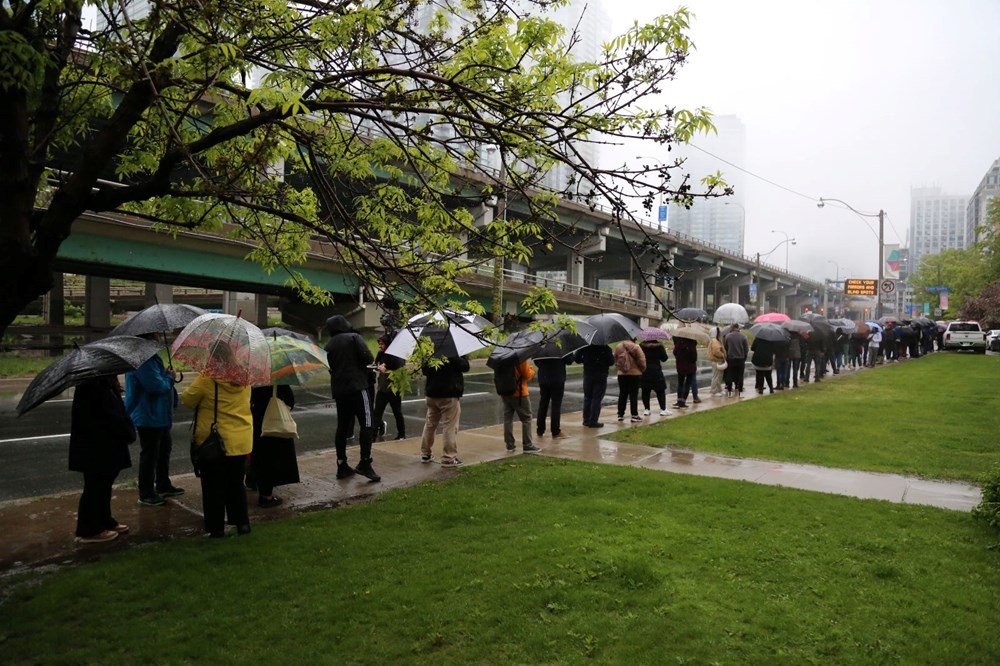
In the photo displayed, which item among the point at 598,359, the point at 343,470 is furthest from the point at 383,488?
the point at 598,359

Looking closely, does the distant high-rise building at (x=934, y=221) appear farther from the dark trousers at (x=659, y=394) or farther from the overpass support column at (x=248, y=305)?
the dark trousers at (x=659, y=394)

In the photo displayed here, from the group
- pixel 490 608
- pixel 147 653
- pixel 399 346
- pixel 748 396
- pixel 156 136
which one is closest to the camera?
pixel 147 653

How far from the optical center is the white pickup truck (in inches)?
1495

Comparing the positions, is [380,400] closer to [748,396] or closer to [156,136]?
[156,136]

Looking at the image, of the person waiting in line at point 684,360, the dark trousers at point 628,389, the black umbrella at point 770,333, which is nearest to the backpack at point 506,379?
the dark trousers at point 628,389

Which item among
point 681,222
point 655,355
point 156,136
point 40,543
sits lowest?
point 40,543

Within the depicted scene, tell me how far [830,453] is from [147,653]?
337 inches

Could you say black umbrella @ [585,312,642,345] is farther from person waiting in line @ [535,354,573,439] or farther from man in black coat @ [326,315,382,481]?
man in black coat @ [326,315,382,481]

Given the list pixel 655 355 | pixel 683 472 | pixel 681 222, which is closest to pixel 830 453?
pixel 683 472

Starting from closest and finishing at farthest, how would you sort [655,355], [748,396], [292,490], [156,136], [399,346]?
Result: [156,136] → [292,490] → [399,346] → [655,355] → [748,396]

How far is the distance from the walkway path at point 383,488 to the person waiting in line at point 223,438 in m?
0.44

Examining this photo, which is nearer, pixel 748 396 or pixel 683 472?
pixel 683 472

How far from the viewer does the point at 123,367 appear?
5.32 m

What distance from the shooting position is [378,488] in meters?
7.47
